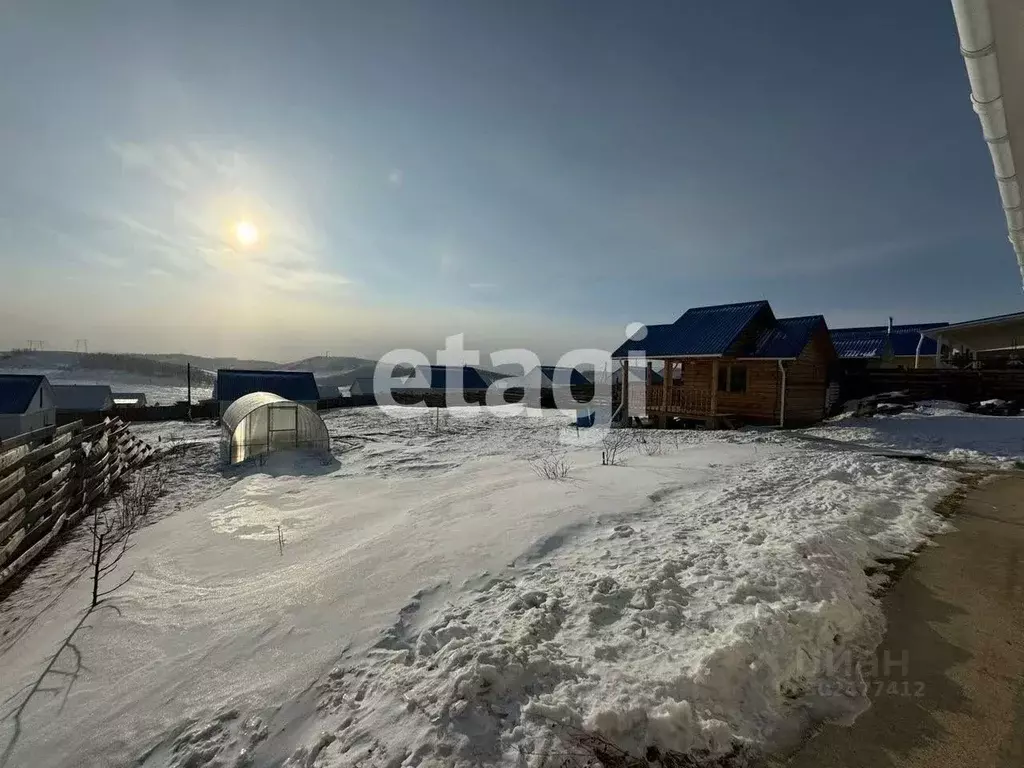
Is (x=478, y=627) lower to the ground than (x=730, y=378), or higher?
lower

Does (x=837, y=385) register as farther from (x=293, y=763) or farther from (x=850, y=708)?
(x=293, y=763)

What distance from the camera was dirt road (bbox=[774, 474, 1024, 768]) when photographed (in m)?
2.84

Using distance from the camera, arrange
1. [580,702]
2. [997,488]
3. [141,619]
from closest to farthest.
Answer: [580,702] < [141,619] < [997,488]

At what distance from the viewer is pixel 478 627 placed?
3932 mm

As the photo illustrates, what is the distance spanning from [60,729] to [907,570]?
8.29 m

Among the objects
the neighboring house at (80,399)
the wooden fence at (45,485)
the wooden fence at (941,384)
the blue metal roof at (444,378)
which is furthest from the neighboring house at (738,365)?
the neighboring house at (80,399)

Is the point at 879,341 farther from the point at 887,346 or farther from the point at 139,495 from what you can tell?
the point at 139,495

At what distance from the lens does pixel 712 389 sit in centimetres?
1894

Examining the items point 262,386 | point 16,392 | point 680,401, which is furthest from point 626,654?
point 16,392

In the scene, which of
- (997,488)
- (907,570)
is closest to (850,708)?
(907,570)

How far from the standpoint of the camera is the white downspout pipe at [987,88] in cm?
161

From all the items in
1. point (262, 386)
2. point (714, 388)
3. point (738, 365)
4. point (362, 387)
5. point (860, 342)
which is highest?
point (860, 342)

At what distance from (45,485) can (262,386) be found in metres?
25.0

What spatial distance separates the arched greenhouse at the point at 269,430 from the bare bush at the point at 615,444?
9.52 m
